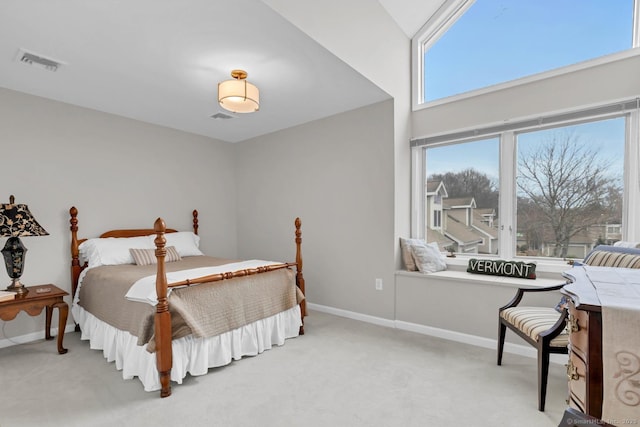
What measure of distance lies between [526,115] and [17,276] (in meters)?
4.62

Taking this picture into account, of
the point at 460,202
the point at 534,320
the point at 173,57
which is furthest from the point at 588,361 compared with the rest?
A: the point at 173,57

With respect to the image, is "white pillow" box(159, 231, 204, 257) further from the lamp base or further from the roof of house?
the roof of house

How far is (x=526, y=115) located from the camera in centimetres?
285

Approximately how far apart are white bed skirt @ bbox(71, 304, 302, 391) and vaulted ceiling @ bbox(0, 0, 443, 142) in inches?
81.6

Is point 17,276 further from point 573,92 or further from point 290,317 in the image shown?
point 573,92

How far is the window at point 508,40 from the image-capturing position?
8.62 ft

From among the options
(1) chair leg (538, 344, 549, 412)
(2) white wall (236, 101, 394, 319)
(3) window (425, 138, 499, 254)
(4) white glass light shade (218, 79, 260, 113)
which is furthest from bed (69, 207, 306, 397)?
(1) chair leg (538, 344, 549, 412)

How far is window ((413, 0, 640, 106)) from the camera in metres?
2.63

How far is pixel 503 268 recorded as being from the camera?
2889 millimetres

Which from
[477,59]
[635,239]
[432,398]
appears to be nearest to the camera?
[432,398]

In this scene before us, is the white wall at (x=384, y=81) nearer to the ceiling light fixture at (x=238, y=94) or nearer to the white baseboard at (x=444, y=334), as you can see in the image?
the white baseboard at (x=444, y=334)

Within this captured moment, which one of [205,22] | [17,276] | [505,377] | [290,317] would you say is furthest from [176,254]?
[505,377]

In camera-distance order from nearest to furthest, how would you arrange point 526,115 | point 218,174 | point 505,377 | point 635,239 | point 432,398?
1. point 432,398
2. point 505,377
3. point 635,239
4. point 526,115
5. point 218,174

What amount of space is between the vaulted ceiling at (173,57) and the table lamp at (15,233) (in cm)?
115
